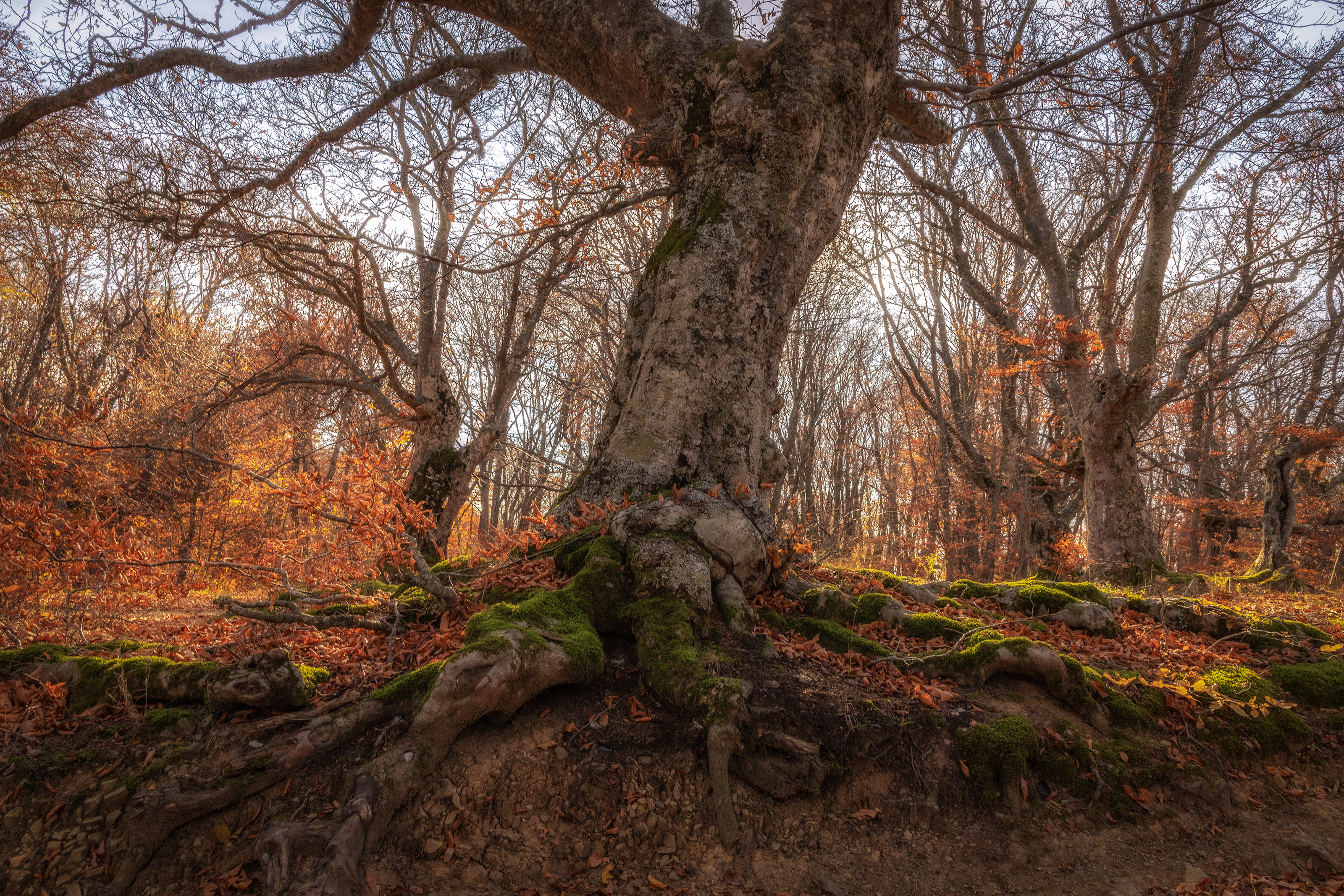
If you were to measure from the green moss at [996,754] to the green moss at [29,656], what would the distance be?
4286 mm

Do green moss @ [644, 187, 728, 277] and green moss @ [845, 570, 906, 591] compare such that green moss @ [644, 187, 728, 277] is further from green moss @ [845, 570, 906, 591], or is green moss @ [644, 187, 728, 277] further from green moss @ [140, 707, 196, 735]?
green moss @ [140, 707, 196, 735]

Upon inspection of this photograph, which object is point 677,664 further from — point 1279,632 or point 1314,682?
point 1279,632

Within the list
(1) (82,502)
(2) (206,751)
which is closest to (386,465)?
(2) (206,751)

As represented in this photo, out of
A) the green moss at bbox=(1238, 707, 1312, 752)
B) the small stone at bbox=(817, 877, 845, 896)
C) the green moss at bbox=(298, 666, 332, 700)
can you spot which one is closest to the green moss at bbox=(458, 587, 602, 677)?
the green moss at bbox=(298, 666, 332, 700)

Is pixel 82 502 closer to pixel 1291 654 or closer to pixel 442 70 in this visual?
pixel 442 70

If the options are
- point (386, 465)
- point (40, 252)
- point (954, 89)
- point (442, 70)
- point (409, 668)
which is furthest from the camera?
point (40, 252)

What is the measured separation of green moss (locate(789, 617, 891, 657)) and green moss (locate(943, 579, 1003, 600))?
5.18 ft

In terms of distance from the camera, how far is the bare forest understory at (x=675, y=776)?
Result: 2.01 m

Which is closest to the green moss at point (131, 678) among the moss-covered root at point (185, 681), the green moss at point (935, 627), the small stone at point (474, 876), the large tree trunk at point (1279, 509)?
the moss-covered root at point (185, 681)

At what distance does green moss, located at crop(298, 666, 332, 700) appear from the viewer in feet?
8.34

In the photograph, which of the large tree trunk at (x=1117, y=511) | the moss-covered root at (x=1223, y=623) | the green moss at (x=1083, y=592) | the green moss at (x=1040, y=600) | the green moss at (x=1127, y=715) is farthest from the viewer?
the large tree trunk at (x=1117, y=511)

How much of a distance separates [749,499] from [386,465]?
2348 mm

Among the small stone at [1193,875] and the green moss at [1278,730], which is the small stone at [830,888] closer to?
the small stone at [1193,875]

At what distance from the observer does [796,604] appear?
3.74 meters
